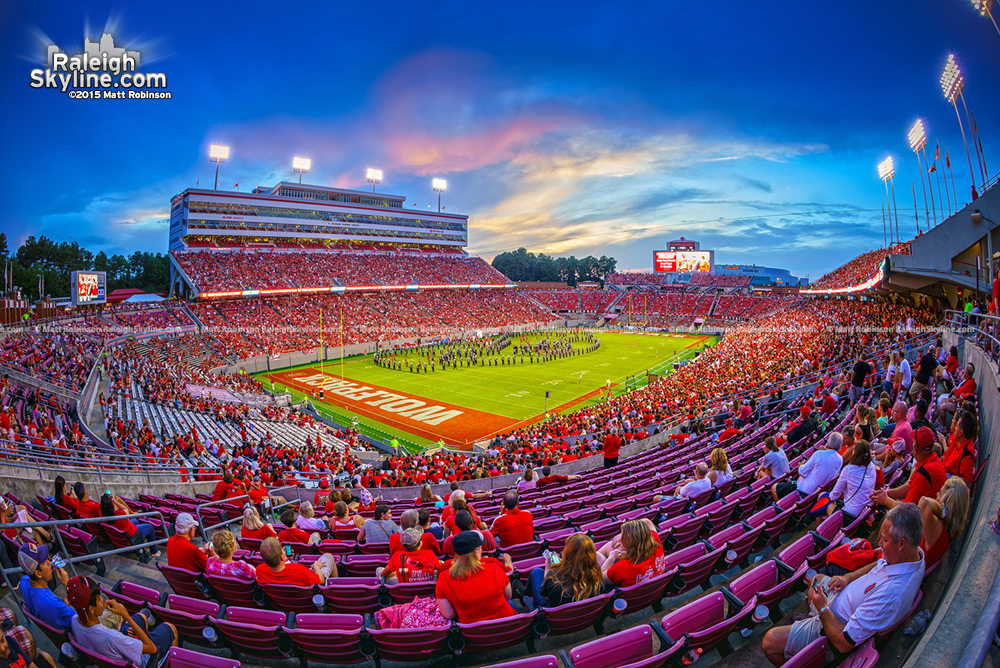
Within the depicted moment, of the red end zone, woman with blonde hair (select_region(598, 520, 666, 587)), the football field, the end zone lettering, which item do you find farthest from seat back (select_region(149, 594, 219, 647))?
the end zone lettering

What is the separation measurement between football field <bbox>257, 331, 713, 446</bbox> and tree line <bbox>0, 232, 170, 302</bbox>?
3888 centimetres

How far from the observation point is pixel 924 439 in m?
4.32

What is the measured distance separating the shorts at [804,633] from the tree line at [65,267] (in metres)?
69.2

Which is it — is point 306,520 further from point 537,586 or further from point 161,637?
point 537,586

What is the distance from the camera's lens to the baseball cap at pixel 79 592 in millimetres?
3689

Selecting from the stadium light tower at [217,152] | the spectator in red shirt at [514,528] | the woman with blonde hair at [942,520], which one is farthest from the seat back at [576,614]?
the stadium light tower at [217,152]

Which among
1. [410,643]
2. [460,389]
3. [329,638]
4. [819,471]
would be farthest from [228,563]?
[460,389]

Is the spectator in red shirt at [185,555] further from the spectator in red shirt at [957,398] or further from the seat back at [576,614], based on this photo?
the spectator in red shirt at [957,398]

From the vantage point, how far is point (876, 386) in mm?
11820

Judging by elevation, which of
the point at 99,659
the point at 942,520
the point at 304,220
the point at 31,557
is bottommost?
the point at 99,659

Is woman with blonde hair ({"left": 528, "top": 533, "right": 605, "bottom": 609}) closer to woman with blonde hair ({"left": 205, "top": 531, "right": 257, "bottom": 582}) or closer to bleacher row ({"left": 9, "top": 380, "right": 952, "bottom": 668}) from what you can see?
bleacher row ({"left": 9, "top": 380, "right": 952, "bottom": 668})

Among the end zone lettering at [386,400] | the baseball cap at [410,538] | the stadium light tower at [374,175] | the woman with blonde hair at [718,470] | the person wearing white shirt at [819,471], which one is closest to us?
the baseball cap at [410,538]

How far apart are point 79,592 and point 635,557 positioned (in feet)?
14.3

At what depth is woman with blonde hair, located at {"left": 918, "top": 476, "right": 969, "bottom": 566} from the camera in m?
3.22
